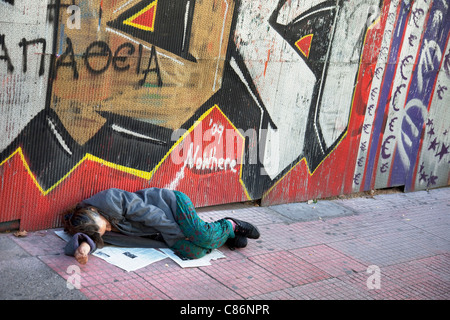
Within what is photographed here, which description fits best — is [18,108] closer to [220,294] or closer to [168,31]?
[168,31]

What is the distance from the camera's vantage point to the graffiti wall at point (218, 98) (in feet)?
14.9

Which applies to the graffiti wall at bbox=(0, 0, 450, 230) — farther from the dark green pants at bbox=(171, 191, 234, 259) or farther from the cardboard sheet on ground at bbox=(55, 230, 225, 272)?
the dark green pants at bbox=(171, 191, 234, 259)

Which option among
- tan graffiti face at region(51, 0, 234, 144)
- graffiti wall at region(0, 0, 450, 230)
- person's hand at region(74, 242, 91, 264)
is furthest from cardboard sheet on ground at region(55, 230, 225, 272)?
tan graffiti face at region(51, 0, 234, 144)

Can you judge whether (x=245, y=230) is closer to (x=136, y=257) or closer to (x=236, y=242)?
(x=236, y=242)

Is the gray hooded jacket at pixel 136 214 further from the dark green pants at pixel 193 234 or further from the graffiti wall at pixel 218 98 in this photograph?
the graffiti wall at pixel 218 98

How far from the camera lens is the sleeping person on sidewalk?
15.1ft

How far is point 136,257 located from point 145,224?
29 cm

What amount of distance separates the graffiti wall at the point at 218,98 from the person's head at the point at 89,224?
34 centimetres

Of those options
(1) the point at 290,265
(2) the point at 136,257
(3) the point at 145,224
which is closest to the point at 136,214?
(3) the point at 145,224

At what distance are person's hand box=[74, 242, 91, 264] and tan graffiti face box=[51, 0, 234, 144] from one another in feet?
3.04

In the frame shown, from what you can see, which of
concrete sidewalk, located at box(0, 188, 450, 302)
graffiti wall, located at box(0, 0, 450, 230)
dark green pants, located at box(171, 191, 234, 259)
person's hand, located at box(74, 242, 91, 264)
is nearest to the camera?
concrete sidewalk, located at box(0, 188, 450, 302)

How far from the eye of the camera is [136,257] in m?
4.65

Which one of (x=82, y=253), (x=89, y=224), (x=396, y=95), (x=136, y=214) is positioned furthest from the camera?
(x=396, y=95)

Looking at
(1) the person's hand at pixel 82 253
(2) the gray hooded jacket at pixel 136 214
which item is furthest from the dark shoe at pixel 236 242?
(1) the person's hand at pixel 82 253
